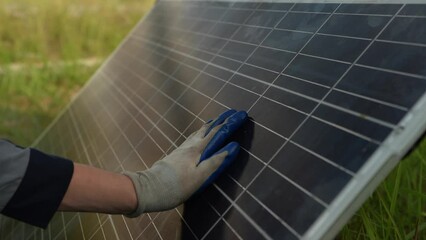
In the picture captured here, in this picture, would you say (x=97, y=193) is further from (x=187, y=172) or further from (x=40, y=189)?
(x=187, y=172)

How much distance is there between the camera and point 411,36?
4.48 ft

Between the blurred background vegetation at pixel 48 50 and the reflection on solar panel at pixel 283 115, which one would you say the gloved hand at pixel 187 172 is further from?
the blurred background vegetation at pixel 48 50

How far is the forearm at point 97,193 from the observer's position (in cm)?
151

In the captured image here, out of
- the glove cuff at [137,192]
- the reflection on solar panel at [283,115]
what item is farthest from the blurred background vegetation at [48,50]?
the glove cuff at [137,192]

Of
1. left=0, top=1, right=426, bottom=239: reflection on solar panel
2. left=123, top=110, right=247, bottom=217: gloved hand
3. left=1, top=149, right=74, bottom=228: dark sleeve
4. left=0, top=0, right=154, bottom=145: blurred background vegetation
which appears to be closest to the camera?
left=0, top=1, right=426, bottom=239: reflection on solar panel

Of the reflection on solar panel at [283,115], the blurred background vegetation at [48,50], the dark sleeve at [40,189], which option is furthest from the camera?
the blurred background vegetation at [48,50]

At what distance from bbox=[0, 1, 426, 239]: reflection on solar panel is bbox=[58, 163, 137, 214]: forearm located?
0.20 meters

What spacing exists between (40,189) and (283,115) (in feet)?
2.80

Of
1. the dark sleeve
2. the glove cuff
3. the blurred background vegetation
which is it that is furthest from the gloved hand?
the blurred background vegetation

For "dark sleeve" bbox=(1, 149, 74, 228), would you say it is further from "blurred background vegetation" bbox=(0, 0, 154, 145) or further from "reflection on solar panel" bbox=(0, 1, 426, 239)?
"blurred background vegetation" bbox=(0, 0, 154, 145)

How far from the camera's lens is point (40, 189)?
4.77 ft

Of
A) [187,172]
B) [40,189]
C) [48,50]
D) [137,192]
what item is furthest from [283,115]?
[48,50]

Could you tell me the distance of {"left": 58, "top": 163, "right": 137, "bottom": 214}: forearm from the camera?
1514 millimetres

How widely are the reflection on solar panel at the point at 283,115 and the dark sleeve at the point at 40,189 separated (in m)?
0.40
